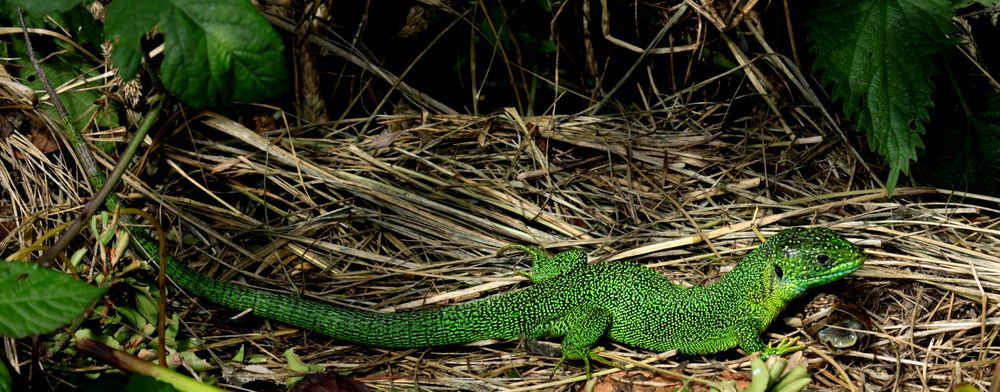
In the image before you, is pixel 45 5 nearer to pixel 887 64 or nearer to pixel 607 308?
pixel 607 308

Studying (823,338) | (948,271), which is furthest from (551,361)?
(948,271)

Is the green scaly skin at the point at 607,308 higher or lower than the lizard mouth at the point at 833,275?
lower

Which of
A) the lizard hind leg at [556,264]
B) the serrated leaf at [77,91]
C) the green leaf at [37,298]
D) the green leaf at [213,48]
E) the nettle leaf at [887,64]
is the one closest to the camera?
the green leaf at [37,298]

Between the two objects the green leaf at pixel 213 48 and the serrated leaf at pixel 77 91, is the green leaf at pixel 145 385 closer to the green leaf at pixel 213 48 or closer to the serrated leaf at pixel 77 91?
the green leaf at pixel 213 48

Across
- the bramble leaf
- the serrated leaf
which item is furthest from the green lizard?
the bramble leaf

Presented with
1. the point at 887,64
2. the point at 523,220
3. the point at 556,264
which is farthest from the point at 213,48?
the point at 887,64

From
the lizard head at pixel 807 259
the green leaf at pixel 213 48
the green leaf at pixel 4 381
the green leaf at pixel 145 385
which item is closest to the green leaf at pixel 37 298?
the green leaf at pixel 4 381
